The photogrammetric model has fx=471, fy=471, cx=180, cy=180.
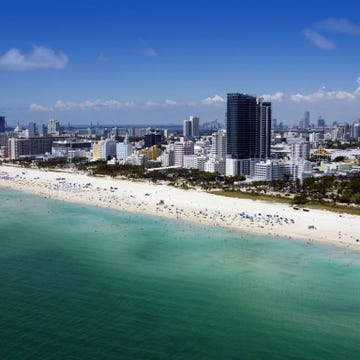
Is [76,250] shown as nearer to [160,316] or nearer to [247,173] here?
[160,316]

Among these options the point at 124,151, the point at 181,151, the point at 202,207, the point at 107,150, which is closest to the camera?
the point at 202,207

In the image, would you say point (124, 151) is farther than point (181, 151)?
Yes

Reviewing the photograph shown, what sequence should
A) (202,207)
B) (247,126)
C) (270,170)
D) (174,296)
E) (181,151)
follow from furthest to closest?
(181,151), (247,126), (270,170), (202,207), (174,296)

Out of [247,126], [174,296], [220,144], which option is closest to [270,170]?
[247,126]

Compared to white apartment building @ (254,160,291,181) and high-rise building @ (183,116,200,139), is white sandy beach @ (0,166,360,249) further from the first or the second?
high-rise building @ (183,116,200,139)

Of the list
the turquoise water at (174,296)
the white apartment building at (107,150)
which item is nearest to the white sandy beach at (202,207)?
the turquoise water at (174,296)

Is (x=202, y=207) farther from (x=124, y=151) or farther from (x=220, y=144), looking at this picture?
(x=124, y=151)
